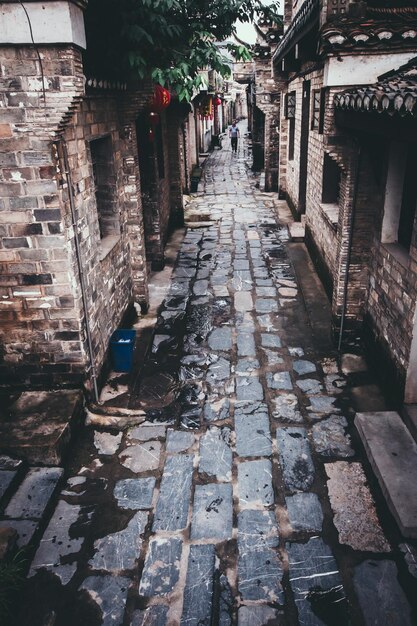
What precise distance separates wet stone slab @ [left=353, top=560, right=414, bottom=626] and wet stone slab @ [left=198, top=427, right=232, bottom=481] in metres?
1.51

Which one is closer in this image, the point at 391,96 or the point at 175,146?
the point at 391,96

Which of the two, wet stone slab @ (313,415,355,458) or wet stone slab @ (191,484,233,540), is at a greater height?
wet stone slab @ (313,415,355,458)

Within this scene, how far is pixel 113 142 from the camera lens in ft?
22.9

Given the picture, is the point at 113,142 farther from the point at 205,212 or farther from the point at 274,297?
the point at 205,212

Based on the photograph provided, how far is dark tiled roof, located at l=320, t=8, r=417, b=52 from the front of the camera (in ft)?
18.9

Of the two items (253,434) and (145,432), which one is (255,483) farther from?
(145,432)

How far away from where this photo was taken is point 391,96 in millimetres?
4031

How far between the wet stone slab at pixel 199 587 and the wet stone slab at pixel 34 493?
1.47m

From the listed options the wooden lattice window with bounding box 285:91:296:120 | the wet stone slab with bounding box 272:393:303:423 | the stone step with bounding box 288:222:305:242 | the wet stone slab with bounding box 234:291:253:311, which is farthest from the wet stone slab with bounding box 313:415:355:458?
the wooden lattice window with bounding box 285:91:296:120

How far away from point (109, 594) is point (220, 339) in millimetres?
4259

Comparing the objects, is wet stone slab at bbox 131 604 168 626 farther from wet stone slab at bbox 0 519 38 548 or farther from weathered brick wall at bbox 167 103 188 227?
weathered brick wall at bbox 167 103 188 227

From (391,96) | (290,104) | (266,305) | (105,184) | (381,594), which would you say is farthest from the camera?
(290,104)

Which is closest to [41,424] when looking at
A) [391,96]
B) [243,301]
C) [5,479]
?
[5,479]

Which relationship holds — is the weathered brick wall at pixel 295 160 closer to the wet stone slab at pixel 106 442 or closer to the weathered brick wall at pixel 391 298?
the weathered brick wall at pixel 391 298
